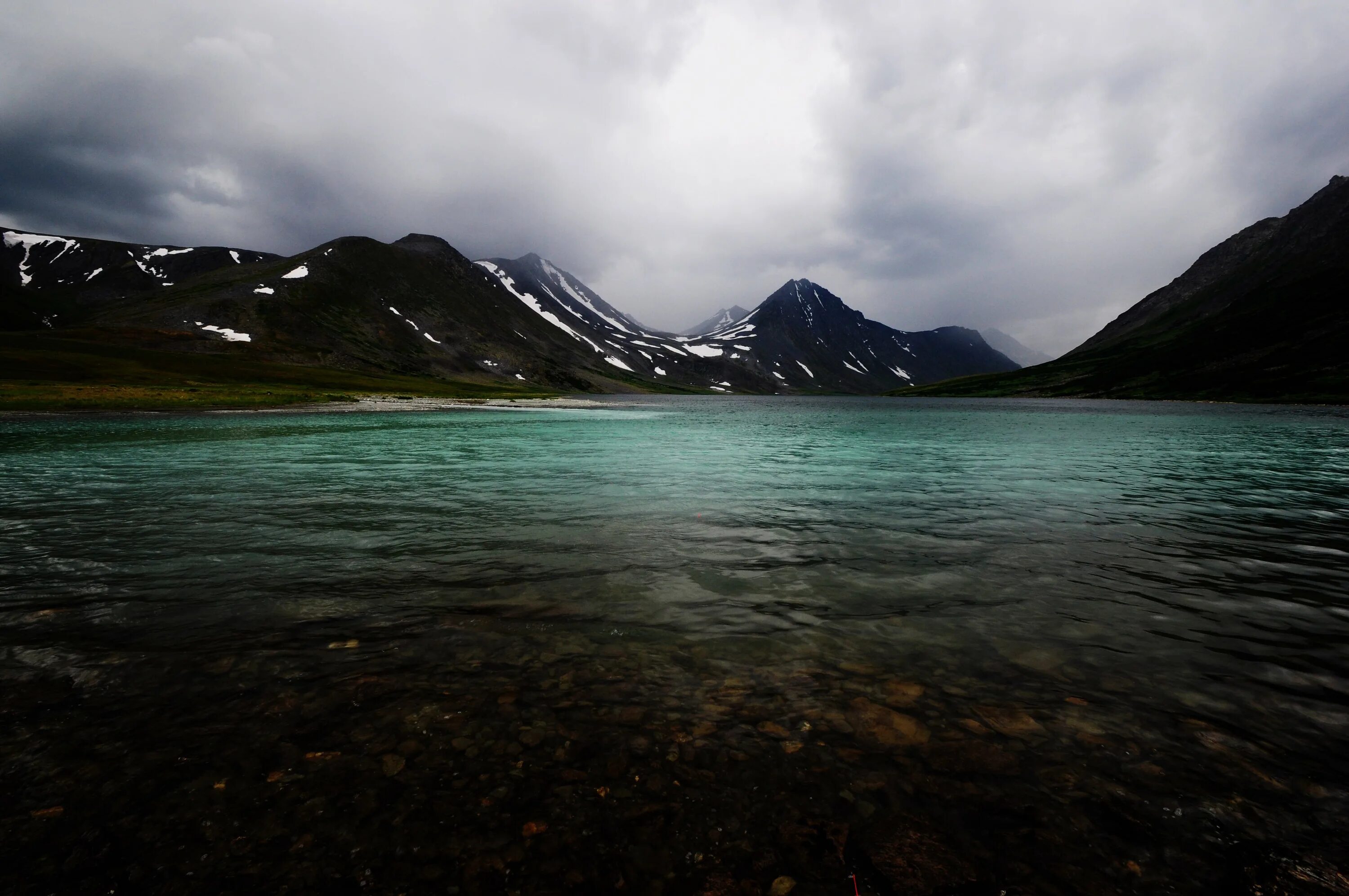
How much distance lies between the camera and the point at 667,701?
7.34 m

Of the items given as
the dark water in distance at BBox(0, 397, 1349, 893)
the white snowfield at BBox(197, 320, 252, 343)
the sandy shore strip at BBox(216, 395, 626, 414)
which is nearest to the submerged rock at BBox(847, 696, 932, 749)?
the dark water in distance at BBox(0, 397, 1349, 893)

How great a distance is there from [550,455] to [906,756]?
3243cm

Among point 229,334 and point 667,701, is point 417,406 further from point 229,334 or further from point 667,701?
point 229,334

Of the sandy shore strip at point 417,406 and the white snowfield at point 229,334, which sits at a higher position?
the white snowfield at point 229,334

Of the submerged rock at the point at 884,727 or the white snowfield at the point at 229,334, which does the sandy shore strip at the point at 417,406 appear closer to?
the submerged rock at the point at 884,727

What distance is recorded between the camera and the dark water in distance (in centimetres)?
480

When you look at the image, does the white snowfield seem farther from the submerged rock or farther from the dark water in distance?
the submerged rock

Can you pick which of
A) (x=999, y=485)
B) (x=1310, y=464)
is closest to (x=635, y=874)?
(x=999, y=485)

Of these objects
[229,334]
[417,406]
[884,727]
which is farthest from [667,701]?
[229,334]

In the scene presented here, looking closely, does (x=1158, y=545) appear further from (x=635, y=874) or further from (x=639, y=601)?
(x=635, y=874)

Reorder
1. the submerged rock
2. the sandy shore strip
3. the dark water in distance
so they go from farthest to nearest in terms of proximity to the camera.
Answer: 1. the sandy shore strip
2. the submerged rock
3. the dark water in distance

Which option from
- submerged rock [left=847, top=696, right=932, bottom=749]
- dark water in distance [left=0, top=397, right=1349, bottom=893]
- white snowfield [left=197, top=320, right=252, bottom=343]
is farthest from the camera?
white snowfield [left=197, top=320, right=252, bottom=343]

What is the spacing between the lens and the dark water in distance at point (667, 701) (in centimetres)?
480

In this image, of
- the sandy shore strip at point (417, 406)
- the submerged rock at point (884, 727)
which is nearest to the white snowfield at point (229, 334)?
the sandy shore strip at point (417, 406)
